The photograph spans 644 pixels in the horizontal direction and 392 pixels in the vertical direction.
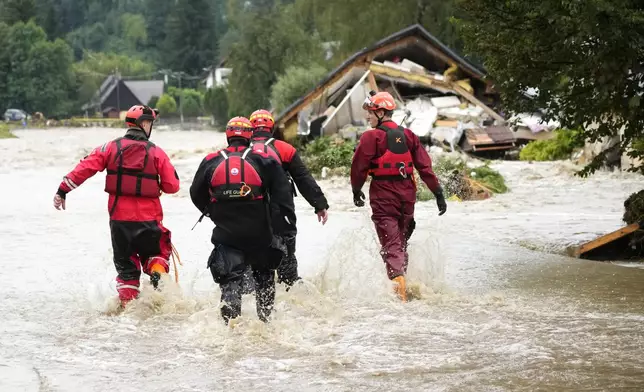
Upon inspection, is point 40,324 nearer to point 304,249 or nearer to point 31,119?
point 304,249

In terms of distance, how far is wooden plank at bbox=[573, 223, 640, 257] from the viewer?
11984 millimetres

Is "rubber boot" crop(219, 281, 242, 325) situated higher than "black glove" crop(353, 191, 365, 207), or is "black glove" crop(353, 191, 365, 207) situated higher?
"black glove" crop(353, 191, 365, 207)

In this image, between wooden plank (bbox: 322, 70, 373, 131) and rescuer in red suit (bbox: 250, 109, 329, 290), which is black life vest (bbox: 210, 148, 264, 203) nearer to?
rescuer in red suit (bbox: 250, 109, 329, 290)

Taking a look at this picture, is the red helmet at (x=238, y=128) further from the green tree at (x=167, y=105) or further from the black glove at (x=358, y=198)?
the green tree at (x=167, y=105)

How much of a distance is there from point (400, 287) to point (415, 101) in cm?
2105

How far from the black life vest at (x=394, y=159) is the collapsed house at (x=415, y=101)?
18926 millimetres

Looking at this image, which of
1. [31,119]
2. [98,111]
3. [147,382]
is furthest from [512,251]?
[98,111]

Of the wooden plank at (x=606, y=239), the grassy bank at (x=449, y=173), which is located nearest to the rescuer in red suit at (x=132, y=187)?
the wooden plank at (x=606, y=239)

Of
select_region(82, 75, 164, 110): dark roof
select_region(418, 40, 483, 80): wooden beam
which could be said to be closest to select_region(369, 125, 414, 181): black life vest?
select_region(418, 40, 483, 80): wooden beam

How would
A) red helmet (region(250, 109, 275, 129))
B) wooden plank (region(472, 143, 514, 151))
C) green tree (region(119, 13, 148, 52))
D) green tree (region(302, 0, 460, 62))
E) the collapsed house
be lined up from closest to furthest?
red helmet (region(250, 109, 275, 129))
wooden plank (region(472, 143, 514, 151))
the collapsed house
green tree (region(302, 0, 460, 62))
green tree (region(119, 13, 148, 52))

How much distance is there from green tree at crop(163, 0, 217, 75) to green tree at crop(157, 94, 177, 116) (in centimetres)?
2240

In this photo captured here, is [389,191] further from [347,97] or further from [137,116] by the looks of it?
[347,97]

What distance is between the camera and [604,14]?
385 inches

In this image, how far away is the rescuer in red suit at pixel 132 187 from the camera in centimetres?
896
